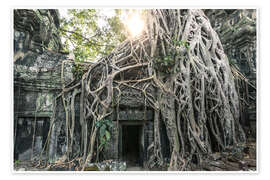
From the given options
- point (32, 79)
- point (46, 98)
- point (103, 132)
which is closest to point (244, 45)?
point (103, 132)

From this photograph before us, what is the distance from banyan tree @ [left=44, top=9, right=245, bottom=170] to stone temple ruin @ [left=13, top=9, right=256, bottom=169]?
17 cm

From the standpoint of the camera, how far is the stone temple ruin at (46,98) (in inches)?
109

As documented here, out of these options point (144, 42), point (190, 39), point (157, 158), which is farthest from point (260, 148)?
point (144, 42)

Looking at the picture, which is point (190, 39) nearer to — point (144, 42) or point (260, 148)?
point (144, 42)

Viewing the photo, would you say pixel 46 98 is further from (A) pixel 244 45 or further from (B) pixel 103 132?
(A) pixel 244 45

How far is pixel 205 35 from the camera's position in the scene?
3506 mm

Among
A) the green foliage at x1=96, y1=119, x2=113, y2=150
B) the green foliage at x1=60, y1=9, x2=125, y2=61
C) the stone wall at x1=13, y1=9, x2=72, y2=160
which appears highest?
the green foliage at x1=60, y1=9, x2=125, y2=61

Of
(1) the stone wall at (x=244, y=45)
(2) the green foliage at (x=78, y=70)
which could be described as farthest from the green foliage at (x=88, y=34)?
(1) the stone wall at (x=244, y=45)

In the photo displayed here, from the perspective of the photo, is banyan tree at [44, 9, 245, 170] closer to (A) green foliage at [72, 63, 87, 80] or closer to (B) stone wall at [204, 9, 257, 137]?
(A) green foliage at [72, 63, 87, 80]

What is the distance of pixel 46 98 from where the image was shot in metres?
3.07

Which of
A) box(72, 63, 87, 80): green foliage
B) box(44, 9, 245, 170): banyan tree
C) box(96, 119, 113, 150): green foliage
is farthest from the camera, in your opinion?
box(72, 63, 87, 80): green foliage

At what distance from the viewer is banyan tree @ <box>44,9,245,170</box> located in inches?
106

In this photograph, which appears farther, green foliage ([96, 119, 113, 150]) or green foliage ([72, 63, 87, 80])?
green foliage ([72, 63, 87, 80])

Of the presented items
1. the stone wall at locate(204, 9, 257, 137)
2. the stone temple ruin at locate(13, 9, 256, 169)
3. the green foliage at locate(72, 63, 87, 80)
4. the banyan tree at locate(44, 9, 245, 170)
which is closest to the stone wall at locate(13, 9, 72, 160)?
the stone temple ruin at locate(13, 9, 256, 169)
